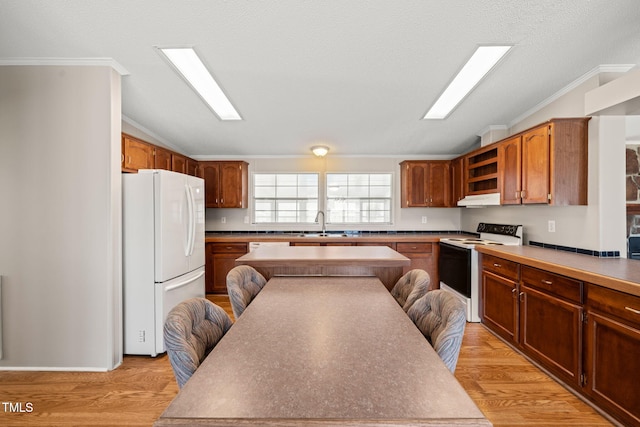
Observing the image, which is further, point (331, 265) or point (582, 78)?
point (582, 78)

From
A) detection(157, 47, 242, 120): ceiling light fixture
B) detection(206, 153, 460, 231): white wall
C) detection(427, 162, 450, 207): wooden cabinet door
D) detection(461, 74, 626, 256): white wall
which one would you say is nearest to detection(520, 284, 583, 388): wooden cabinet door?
detection(461, 74, 626, 256): white wall

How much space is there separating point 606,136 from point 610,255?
983 mm

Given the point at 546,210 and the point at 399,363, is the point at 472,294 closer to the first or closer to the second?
the point at 546,210

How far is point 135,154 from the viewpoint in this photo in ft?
10.5

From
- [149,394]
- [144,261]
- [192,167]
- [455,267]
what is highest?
[192,167]

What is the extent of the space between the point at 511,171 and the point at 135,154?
3.98 m

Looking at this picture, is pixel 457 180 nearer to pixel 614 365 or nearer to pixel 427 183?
pixel 427 183

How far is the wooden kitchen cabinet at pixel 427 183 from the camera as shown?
4.91 m

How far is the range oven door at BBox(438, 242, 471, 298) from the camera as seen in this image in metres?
3.53

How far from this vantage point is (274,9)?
1901 mm

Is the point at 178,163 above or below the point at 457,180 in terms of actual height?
above

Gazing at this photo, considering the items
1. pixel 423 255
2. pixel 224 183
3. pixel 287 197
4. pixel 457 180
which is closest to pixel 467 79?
pixel 457 180

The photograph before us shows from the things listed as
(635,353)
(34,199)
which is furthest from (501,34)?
(34,199)

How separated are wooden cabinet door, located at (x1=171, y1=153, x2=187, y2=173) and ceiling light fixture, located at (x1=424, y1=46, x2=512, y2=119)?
10.9 ft
